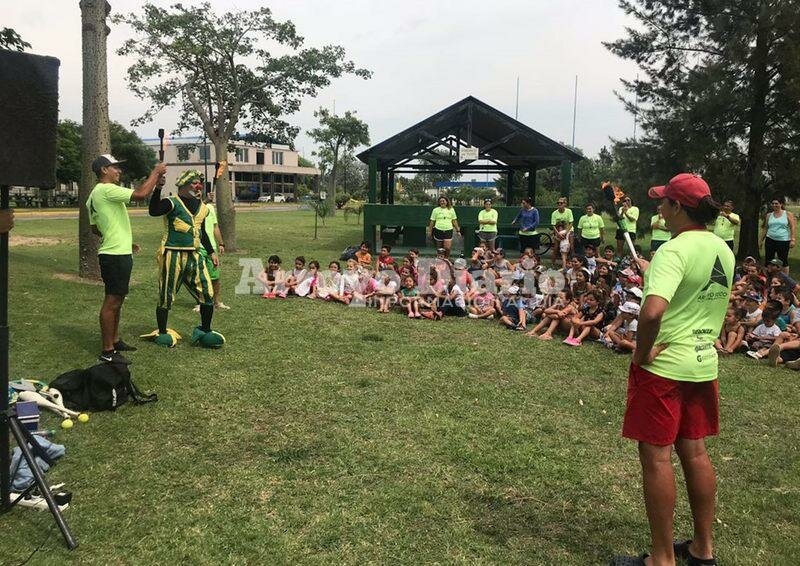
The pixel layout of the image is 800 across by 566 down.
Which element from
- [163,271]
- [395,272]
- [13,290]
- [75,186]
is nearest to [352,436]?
[163,271]

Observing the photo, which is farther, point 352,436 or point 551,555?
point 352,436

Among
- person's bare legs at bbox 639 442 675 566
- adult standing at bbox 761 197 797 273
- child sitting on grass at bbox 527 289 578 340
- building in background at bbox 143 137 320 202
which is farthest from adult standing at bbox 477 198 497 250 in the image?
building in background at bbox 143 137 320 202

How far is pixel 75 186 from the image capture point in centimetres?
6241

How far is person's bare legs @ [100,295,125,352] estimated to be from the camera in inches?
231

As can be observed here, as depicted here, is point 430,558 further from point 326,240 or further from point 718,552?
point 326,240

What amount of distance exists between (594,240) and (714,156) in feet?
13.7

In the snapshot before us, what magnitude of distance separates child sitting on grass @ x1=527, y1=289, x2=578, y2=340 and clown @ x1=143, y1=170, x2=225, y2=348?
409 centimetres

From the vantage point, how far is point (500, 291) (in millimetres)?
9570

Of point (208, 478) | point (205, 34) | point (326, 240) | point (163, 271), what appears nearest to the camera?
point (208, 478)

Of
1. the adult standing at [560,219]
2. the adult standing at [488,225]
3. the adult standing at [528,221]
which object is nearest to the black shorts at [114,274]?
the adult standing at [488,225]

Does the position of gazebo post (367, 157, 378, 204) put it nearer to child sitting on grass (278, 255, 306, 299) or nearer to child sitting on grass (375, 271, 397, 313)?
child sitting on grass (278, 255, 306, 299)

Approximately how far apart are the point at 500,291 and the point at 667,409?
687cm

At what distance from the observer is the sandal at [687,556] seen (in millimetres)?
2953

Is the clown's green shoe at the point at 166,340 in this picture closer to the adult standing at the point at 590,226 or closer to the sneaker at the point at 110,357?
the sneaker at the point at 110,357
